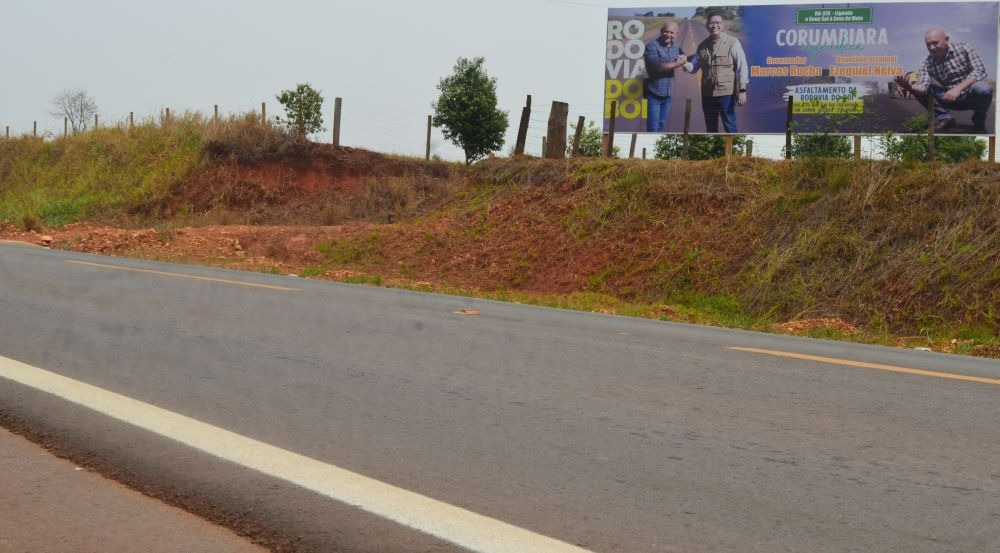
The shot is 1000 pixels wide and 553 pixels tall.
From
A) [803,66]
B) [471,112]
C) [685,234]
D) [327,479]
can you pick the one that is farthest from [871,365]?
[471,112]

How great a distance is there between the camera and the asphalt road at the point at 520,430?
3.58 meters

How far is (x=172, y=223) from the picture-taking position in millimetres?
29594

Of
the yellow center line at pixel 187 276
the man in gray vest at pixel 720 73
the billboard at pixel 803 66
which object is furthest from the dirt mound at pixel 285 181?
the yellow center line at pixel 187 276

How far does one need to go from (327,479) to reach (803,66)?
92.7 feet

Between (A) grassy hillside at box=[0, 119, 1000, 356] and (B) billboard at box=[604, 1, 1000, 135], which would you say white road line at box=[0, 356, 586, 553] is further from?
(B) billboard at box=[604, 1, 1000, 135]

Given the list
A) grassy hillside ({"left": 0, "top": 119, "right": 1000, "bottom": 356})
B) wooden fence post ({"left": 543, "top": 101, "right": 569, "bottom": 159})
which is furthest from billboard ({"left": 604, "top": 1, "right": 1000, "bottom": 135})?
grassy hillside ({"left": 0, "top": 119, "right": 1000, "bottom": 356})

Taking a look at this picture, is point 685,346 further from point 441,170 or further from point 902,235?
point 441,170

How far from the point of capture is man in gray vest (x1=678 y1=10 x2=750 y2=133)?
30156 mm

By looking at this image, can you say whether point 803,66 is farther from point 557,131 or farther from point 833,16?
point 557,131

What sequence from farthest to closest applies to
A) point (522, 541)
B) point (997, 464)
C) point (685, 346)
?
1. point (685, 346)
2. point (997, 464)
3. point (522, 541)

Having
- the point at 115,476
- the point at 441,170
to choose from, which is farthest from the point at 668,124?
the point at 115,476

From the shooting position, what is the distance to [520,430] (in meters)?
4.92

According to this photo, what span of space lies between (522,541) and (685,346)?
5.01 metres

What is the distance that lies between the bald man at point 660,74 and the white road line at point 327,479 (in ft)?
87.4
